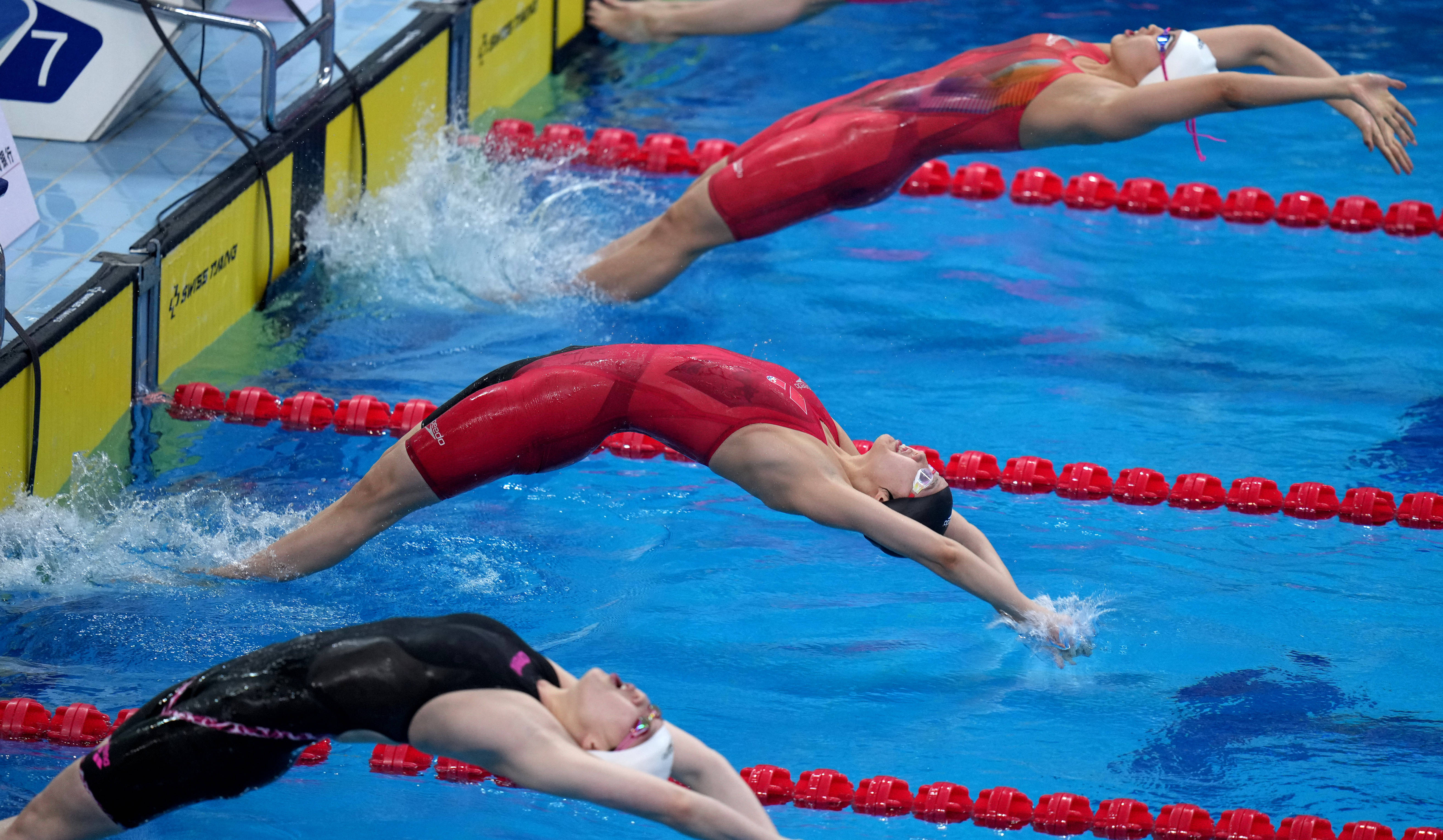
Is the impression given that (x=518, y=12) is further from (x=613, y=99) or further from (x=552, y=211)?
(x=552, y=211)

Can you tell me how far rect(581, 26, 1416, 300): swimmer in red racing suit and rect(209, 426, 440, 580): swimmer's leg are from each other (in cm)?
150

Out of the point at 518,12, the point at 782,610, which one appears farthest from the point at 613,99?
the point at 782,610

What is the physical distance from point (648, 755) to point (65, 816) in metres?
0.96

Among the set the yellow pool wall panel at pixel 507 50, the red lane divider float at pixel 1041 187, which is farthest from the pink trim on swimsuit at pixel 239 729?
the yellow pool wall panel at pixel 507 50

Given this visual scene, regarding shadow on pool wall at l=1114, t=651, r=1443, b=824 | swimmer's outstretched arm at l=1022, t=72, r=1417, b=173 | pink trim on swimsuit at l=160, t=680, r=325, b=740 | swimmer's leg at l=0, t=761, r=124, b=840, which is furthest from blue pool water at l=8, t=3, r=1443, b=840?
swimmer's outstretched arm at l=1022, t=72, r=1417, b=173

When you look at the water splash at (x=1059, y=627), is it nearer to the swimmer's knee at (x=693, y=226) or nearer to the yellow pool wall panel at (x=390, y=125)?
the swimmer's knee at (x=693, y=226)

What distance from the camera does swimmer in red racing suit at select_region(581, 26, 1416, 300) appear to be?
4488mm

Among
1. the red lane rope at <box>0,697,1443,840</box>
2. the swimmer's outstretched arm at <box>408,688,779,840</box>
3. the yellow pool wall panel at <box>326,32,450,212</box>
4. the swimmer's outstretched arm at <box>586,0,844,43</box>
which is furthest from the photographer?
the yellow pool wall panel at <box>326,32,450,212</box>

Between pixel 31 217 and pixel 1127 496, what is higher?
pixel 31 217

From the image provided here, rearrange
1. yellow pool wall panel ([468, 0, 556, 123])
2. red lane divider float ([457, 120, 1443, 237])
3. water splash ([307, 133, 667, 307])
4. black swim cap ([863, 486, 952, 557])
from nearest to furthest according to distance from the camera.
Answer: black swim cap ([863, 486, 952, 557])
water splash ([307, 133, 667, 307])
red lane divider float ([457, 120, 1443, 237])
yellow pool wall panel ([468, 0, 556, 123])

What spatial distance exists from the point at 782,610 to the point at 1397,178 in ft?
12.3

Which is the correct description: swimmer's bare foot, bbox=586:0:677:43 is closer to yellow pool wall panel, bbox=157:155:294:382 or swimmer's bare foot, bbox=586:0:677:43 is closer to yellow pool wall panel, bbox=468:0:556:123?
yellow pool wall panel, bbox=157:155:294:382

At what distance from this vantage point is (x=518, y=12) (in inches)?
265

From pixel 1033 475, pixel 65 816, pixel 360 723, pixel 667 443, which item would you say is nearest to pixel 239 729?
pixel 360 723
